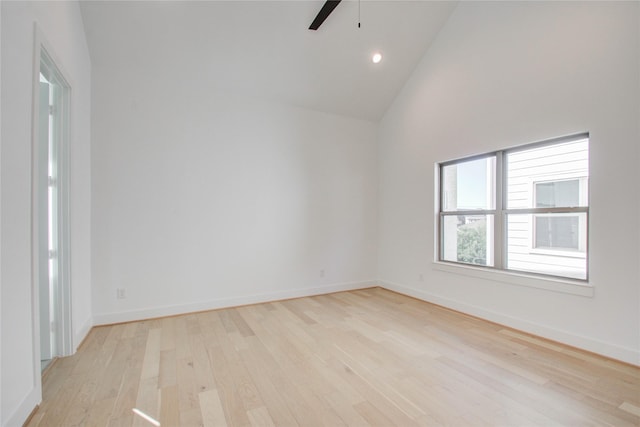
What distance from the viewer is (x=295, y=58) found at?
3.91m

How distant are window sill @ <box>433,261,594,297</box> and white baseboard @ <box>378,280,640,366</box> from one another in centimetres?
39

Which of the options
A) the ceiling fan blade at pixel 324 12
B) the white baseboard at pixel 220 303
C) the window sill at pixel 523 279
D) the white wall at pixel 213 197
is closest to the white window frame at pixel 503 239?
the window sill at pixel 523 279

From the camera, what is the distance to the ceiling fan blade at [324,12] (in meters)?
3.07

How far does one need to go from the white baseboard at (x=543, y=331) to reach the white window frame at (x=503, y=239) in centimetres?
41

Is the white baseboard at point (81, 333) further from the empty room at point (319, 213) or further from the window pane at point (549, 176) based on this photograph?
the window pane at point (549, 176)

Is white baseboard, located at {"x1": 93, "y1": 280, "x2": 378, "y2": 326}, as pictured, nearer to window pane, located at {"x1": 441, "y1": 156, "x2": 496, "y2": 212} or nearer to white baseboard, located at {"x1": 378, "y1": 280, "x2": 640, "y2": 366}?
white baseboard, located at {"x1": 378, "y1": 280, "x2": 640, "y2": 366}

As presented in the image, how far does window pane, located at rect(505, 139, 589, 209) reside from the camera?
9.36 ft

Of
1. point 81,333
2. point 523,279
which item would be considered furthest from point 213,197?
point 523,279

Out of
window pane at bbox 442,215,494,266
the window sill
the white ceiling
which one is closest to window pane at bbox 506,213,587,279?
the window sill

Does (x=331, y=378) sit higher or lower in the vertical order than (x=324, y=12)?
lower

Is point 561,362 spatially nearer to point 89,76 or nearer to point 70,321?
point 70,321

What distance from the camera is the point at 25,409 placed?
5.73 ft

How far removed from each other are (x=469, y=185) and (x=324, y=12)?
9.13 ft

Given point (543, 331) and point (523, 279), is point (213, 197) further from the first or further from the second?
point (543, 331)
